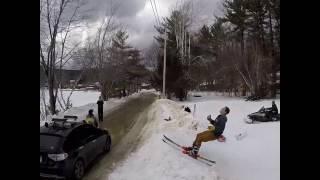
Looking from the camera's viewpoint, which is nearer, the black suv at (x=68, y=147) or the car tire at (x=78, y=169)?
the black suv at (x=68, y=147)

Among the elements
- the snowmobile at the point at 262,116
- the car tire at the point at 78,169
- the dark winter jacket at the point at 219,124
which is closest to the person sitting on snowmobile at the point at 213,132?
the dark winter jacket at the point at 219,124

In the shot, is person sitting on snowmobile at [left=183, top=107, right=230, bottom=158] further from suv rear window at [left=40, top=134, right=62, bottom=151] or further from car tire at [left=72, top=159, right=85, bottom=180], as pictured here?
suv rear window at [left=40, top=134, right=62, bottom=151]

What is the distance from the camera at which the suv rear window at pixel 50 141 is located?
1896 mm

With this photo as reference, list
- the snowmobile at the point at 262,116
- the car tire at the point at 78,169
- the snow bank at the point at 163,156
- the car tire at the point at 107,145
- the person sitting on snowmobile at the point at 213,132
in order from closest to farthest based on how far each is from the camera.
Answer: the snowmobile at the point at 262,116 → the car tire at the point at 78,169 → the snow bank at the point at 163,156 → the person sitting on snowmobile at the point at 213,132 → the car tire at the point at 107,145

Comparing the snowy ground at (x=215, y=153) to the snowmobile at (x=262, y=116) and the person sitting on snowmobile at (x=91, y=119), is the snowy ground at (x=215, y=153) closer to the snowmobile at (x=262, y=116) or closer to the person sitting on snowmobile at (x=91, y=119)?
the snowmobile at (x=262, y=116)

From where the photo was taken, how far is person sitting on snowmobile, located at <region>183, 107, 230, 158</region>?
2.51m

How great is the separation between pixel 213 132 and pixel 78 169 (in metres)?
1.14

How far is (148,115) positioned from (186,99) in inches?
16.2

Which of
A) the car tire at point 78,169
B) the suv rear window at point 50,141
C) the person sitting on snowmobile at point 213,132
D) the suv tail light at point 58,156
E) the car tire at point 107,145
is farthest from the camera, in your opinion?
the car tire at point 107,145

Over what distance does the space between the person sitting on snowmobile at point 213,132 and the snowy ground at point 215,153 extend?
41 millimetres

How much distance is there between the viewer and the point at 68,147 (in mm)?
2229

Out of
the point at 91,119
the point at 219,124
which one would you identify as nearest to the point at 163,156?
the point at 219,124
